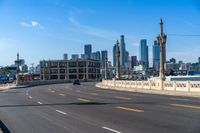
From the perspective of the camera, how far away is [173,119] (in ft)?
49.0

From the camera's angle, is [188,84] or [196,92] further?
[188,84]

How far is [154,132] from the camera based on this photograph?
1178 centimetres

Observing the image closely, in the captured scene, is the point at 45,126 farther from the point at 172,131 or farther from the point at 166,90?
the point at 166,90

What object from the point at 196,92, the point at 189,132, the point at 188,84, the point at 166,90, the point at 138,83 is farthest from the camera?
the point at 138,83

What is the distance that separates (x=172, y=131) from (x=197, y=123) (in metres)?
2.07

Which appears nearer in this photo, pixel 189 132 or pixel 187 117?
pixel 189 132

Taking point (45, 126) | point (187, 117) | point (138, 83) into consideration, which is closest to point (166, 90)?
point (138, 83)

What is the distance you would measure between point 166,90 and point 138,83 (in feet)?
37.8

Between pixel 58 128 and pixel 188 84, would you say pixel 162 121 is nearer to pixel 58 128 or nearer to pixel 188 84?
pixel 58 128

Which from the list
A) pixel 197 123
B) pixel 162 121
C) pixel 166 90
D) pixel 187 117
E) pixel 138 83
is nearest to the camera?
pixel 197 123

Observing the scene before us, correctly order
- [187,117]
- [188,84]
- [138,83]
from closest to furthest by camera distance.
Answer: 1. [187,117]
2. [188,84]
3. [138,83]

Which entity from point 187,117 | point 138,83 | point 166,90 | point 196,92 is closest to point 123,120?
point 187,117

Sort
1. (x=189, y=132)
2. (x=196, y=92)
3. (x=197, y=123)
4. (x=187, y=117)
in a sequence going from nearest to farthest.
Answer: (x=189, y=132), (x=197, y=123), (x=187, y=117), (x=196, y=92)

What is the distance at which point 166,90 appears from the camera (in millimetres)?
39688
